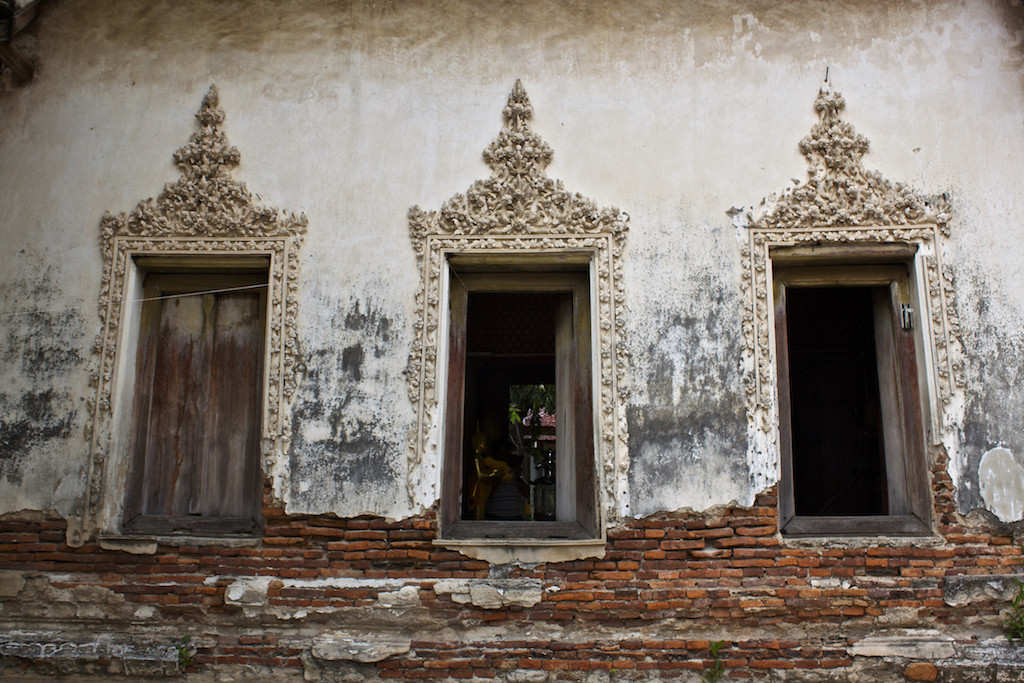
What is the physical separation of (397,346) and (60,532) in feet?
7.51

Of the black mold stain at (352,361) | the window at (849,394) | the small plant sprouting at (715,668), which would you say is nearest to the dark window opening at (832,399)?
the window at (849,394)

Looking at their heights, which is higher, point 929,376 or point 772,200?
point 772,200

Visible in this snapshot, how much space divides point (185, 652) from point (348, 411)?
163 cm

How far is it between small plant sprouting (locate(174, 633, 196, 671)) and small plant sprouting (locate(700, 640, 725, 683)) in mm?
2883

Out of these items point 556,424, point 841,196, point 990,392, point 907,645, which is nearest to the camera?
point 907,645

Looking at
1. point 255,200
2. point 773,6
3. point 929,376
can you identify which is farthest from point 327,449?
point 773,6

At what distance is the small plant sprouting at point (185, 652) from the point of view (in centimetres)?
420

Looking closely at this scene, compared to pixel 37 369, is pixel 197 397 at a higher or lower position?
lower

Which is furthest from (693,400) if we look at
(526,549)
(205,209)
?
(205,209)

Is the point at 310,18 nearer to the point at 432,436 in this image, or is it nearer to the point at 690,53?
the point at 690,53

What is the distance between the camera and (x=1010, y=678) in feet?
13.1

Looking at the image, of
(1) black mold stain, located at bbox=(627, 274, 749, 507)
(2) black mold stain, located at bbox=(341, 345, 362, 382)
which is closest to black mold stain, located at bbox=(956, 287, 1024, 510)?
(1) black mold stain, located at bbox=(627, 274, 749, 507)

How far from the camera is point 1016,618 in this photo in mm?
4129

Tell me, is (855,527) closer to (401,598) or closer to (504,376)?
(401,598)
